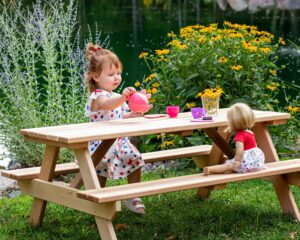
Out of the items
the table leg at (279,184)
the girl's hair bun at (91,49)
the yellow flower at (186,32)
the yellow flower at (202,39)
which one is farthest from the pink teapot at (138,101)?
the yellow flower at (186,32)

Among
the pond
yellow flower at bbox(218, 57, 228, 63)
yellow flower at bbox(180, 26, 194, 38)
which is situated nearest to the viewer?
yellow flower at bbox(218, 57, 228, 63)

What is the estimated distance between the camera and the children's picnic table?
14.1 ft

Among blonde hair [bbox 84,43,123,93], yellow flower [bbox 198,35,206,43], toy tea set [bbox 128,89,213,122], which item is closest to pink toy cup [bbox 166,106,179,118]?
toy tea set [bbox 128,89,213,122]

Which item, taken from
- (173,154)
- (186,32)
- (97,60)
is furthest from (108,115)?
Result: (186,32)

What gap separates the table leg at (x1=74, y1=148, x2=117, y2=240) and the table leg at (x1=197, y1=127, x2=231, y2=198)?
3.50ft

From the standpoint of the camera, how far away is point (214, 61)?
6.92 m

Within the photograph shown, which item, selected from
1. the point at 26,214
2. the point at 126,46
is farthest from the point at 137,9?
the point at 26,214

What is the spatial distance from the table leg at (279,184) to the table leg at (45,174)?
1.42 metres

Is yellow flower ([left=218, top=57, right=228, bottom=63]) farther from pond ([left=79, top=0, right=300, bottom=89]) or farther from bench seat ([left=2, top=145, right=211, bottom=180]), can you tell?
pond ([left=79, top=0, right=300, bottom=89])

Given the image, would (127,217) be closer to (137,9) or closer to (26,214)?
(26,214)

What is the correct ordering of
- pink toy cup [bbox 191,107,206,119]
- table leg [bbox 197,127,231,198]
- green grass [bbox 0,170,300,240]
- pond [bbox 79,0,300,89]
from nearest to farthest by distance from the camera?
green grass [bbox 0,170,300,240]
pink toy cup [bbox 191,107,206,119]
table leg [bbox 197,127,231,198]
pond [bbox 79,0,300,89]

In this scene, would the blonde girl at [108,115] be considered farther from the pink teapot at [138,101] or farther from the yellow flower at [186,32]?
the yellow flower at [186,32]

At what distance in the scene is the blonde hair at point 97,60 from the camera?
504cm

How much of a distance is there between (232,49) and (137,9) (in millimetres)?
23534
